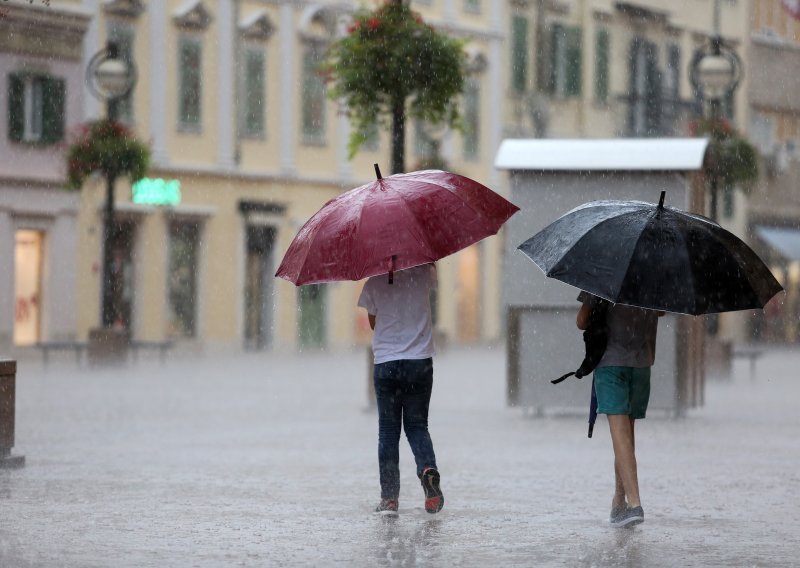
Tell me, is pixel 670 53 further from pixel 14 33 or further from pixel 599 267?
pixel 599 267

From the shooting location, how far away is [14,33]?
127ft

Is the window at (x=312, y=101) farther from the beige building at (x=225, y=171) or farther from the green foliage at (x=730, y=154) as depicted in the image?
the green foliage at (x=730, y=154)

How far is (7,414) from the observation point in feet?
45.5

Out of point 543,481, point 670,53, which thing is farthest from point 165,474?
point 670,53

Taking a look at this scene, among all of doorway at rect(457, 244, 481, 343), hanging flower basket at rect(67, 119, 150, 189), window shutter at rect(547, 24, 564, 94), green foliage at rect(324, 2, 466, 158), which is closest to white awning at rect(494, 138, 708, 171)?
green foliage at rect(324, 2, 466, 158)

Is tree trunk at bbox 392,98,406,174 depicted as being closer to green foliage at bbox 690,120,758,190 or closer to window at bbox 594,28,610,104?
green foliage at bbox 690,120,758,190

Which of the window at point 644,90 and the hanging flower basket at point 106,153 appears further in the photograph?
the window at point 644,90

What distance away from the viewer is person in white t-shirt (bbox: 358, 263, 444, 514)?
10.7 metres

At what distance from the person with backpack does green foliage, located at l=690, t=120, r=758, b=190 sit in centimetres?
2138

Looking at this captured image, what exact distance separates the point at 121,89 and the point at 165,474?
63.1ft

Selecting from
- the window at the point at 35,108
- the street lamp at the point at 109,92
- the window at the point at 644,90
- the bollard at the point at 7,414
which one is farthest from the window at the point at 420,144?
the bollard at the point at 7,414

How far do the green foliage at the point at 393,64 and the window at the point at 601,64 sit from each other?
1431 inches

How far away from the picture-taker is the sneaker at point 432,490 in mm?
10836

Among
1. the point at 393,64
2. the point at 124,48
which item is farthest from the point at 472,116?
the point at 393,64
